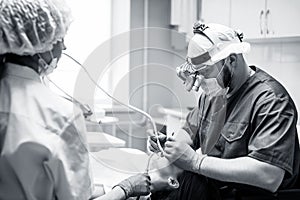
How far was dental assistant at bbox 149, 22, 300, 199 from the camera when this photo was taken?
4.68ft

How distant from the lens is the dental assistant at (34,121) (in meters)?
0.97

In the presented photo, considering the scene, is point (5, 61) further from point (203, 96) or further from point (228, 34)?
point (203, 96)

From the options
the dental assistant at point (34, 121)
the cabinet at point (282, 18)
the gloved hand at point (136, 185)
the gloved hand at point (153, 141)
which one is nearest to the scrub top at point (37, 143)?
the dental assistant at point (34, 121)

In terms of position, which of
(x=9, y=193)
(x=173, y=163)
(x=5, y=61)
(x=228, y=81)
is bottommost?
(x=173, y=163)

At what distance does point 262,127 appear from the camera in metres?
1.47

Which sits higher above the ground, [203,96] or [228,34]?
[228,34]

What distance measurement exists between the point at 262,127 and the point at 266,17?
1.27 m

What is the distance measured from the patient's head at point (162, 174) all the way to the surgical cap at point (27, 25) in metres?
0.69

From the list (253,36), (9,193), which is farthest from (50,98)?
(253,36)

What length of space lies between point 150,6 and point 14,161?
9.15 feet

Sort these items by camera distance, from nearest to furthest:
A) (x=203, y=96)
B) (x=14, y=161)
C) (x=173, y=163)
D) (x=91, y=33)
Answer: (x=14, y=161)
(x=173, y=163)
(x=203, y=96)
(x=91, y=33)

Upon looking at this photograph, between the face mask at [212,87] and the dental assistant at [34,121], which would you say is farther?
the face mask at [212,87]

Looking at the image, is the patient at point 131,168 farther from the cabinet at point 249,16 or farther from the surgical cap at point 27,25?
the cabinet at point 249,16

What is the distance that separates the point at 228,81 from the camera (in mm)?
1635
